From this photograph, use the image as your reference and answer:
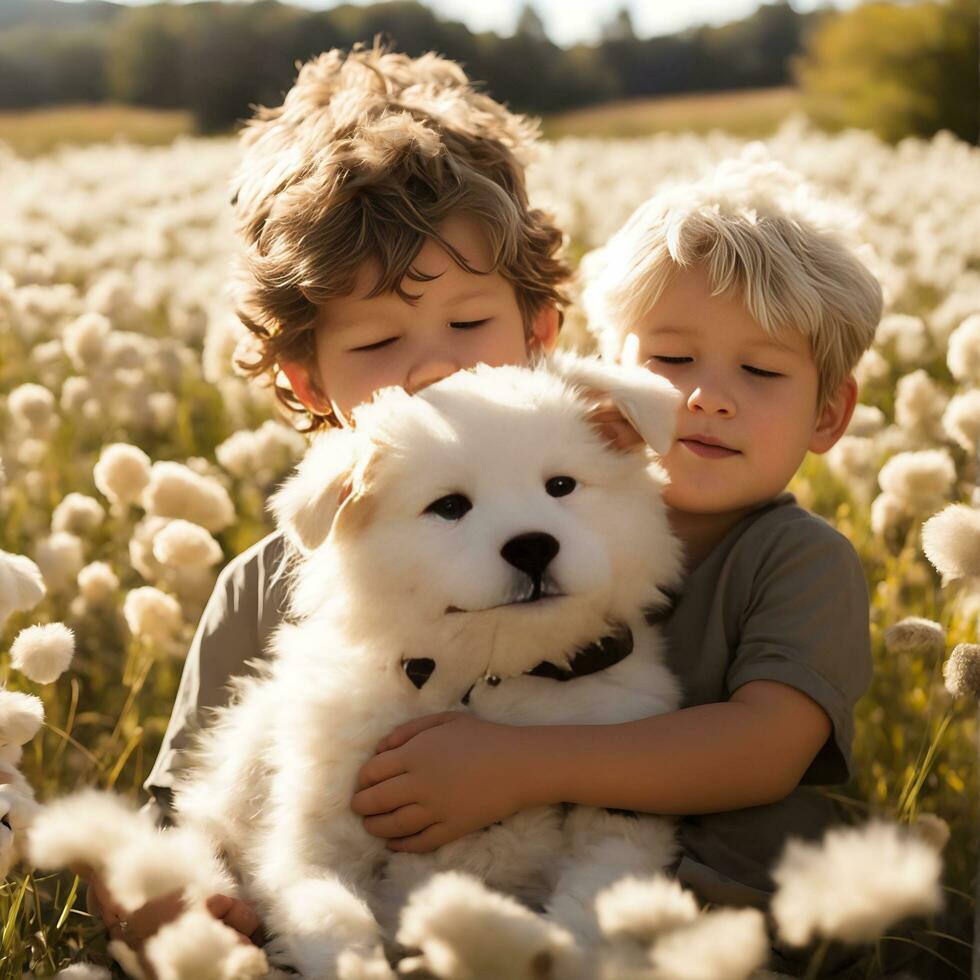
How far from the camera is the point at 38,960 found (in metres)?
2.58

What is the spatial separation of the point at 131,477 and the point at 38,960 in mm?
1577

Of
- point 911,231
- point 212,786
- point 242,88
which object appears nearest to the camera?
point 212,786

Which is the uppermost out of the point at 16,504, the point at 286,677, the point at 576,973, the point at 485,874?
the point at 576,973

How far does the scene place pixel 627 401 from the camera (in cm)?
240

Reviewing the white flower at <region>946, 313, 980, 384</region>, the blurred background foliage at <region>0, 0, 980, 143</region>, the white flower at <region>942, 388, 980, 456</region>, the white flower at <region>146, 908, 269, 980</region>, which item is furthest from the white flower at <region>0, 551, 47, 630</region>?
the blurred background foliage at <region>0, 0, 980, 143</region>

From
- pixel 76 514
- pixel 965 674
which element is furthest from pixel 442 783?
pixel 76 514

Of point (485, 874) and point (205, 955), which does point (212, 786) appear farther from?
point (205, 955)

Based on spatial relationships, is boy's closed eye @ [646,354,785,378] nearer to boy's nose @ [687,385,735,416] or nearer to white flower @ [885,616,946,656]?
boy's nose @ [687,385,735,416]

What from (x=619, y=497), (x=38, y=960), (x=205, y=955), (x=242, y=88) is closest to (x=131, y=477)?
(x=38, y=960)

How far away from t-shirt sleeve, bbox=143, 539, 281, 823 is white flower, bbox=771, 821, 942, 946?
7.38ft

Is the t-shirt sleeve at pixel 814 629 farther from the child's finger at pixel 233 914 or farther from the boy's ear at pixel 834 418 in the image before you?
the child's finger at pixel 233 914

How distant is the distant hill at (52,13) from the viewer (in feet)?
73.6

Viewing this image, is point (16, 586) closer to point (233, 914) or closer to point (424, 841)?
point (233, 914)

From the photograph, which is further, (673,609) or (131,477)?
(131,477)
